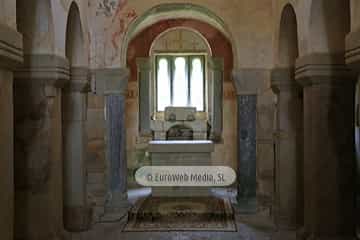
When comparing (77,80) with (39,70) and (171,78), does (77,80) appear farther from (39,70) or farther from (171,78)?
(171,78)

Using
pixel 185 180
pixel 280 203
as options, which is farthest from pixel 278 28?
pixel 185 180

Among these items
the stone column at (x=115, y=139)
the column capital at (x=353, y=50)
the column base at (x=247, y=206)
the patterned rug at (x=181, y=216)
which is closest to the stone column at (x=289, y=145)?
the patterned rug at (x=181, y=216)

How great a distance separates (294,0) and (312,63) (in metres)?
1.03

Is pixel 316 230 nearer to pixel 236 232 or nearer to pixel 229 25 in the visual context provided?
pixel 236 232

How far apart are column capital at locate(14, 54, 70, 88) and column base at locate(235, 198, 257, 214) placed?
13.8ft

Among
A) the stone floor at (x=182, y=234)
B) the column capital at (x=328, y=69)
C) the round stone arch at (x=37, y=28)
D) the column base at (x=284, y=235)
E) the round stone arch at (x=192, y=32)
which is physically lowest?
the stone floor at (x=182, y=234)

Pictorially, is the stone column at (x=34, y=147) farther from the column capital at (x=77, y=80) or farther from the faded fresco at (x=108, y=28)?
the faded fresco at (x=108, y=28)

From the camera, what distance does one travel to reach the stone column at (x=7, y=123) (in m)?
3.48

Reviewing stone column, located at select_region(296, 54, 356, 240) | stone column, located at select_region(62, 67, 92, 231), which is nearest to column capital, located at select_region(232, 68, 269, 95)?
stone column, located at select_region(62, 67, 92, 231)

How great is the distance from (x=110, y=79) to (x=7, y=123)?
4419 mm

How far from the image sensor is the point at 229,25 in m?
8.08

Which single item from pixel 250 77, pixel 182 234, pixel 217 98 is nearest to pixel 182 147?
pixel 250 77

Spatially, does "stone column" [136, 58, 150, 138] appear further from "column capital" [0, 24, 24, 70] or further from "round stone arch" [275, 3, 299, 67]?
"column capital" [0, 24, 24, 70]

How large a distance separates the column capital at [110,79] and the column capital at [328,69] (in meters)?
3.75
